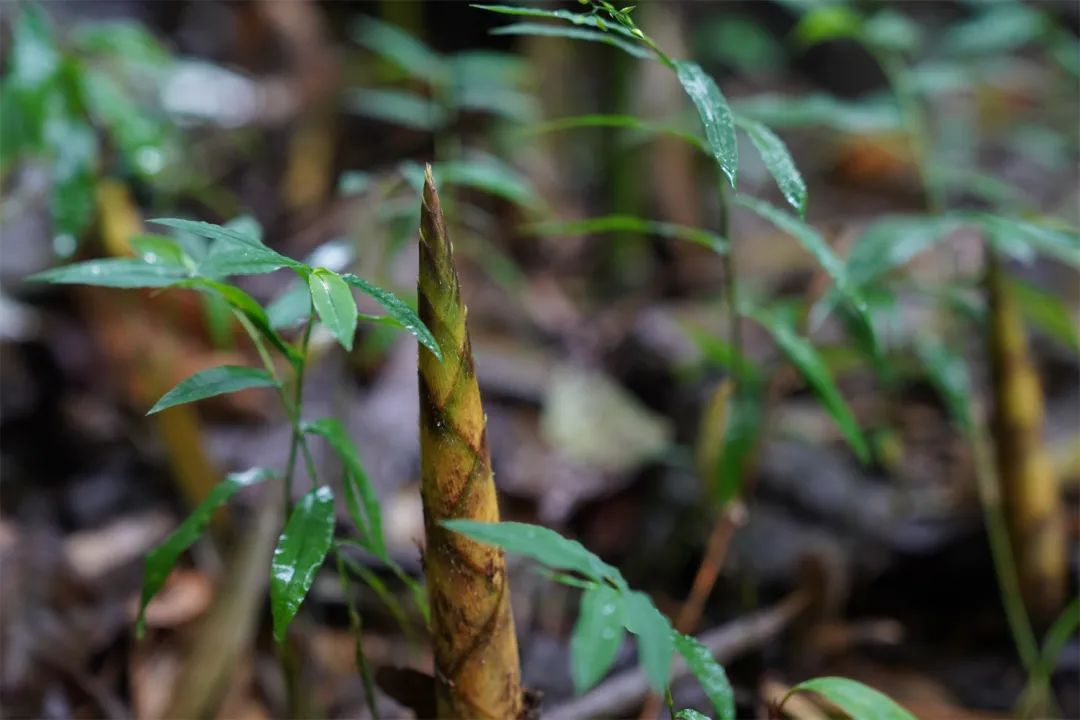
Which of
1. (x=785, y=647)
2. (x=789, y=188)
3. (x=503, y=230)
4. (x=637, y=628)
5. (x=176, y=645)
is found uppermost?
(x=789, y=188)

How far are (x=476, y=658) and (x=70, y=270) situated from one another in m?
0.54

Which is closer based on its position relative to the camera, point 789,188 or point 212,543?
point 789,188

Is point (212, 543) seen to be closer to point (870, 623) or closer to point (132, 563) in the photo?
point (132, 563)

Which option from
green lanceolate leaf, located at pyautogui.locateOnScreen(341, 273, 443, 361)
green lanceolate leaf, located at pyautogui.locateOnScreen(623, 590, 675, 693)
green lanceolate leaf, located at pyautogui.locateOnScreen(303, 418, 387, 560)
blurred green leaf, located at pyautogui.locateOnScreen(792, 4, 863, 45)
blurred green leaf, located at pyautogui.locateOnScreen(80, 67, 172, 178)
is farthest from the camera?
blurred green leaf, located at pyautogui.locateOnScreen(80, 67, 172, 178)

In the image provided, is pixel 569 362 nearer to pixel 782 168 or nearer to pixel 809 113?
pixel 809 113

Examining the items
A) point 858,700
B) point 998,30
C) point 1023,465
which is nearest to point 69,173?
point 858,700

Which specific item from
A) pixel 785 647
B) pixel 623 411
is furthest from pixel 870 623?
pixel 623 411

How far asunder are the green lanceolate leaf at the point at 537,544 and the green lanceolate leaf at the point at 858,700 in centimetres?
28

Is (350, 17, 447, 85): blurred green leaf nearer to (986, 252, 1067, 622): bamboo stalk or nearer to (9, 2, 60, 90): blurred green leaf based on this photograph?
(9, 2, 60, 90): blurred green leaf

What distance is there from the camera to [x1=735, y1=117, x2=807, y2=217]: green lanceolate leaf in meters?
0.90

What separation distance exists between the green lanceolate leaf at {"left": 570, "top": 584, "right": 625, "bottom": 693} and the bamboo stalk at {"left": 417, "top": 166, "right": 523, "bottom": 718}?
0.15 m

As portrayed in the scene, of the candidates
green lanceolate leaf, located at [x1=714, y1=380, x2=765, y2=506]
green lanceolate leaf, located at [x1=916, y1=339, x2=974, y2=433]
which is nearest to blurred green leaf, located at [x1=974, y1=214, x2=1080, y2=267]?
green lanceolate leaf, located at [x1=916, y1=339, x2=974, y2=433]

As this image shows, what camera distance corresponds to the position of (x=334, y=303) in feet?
2.40

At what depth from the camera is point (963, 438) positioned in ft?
7.29
